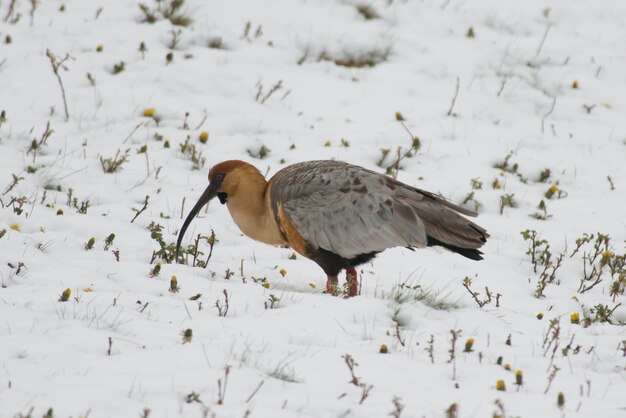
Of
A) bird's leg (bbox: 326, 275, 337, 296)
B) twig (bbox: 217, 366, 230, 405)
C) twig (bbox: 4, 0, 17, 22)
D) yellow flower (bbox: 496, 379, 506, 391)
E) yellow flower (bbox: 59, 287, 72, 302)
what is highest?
yellow flower (bbox: 496, 379, 506, 391)

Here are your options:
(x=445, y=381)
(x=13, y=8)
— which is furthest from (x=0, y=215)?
(x=13, y=8)

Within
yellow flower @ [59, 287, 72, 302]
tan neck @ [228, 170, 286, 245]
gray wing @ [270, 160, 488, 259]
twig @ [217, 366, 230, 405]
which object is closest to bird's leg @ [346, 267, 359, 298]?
gray wing @ [270, 160, 488, 259]

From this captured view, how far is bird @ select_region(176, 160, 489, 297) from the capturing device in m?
6.53

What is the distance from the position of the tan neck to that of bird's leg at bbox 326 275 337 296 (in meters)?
0.52

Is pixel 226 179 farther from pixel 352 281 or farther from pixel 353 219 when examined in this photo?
pixel 352 281

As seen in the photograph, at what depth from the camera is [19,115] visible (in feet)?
30.0

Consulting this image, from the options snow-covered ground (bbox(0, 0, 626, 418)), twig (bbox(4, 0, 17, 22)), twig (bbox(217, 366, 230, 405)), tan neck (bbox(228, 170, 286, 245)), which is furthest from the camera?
twig (bbox(4, 0, 17, 22))

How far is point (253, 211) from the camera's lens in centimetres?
701

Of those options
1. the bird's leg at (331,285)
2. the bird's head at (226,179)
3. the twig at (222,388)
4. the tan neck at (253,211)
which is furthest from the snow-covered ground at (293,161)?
the bird's head at (226,179)

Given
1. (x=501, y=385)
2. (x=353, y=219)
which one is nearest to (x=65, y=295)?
(x=353, y=219)

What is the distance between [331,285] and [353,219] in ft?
1.94

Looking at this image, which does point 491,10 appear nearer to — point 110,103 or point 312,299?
point 110,103

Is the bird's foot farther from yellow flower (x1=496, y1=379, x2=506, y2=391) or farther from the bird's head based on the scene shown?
yellow flower (x1=496, y1=379, x2=506, y2=391)

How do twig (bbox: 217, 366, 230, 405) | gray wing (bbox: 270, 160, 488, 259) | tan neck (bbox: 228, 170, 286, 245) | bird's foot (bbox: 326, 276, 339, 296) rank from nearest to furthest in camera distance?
twig (bbox: 217, 366, 230, 405)
bird's foot (bbox: 326, 276, 339, 296)
gray wing (bbox: 270, 160, 488, 259)
tan neck (bbox: 228, 170, 286, 245)
